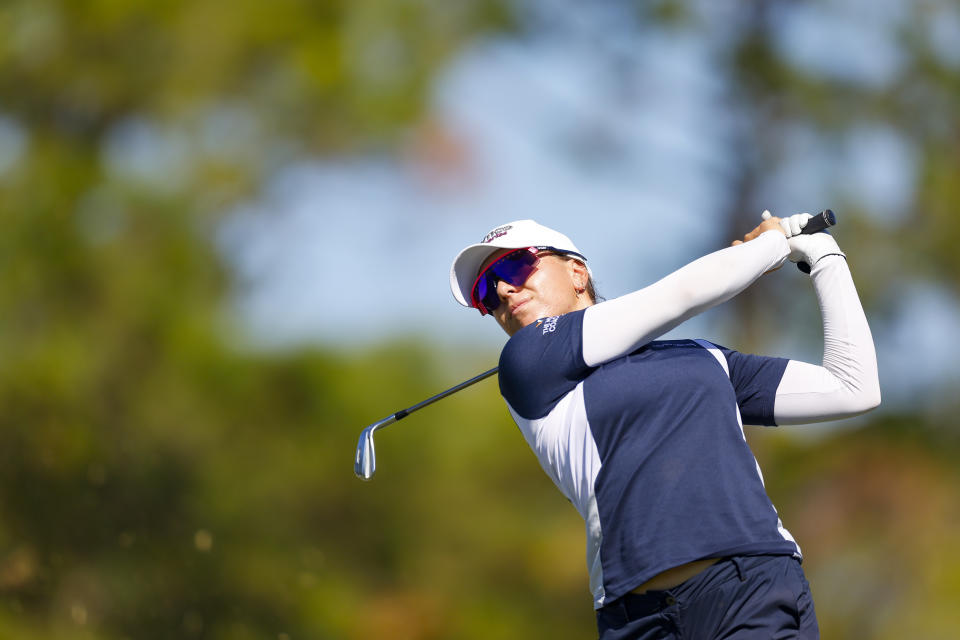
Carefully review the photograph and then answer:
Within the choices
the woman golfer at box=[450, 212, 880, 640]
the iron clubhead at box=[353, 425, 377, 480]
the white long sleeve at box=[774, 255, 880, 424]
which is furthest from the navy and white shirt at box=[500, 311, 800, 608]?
the iron clubhead at box=[353, 425, 377, 480]

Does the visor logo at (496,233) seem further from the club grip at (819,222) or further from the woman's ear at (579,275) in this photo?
the club grip at (819,222)

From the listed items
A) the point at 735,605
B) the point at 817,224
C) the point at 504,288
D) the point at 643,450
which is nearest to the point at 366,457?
the point at 504,288

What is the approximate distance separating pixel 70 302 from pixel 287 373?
2036 millimetres

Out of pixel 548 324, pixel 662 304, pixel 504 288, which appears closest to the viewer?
pixel 662 304

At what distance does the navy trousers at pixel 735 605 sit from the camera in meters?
2.31

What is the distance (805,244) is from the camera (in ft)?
8.93

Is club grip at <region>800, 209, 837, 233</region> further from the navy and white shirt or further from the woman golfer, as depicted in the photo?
the navy and white shirt

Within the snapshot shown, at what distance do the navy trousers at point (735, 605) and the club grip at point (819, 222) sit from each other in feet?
2.66

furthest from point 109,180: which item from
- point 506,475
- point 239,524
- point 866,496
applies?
point 866,496

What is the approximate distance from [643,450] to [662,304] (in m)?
0.30

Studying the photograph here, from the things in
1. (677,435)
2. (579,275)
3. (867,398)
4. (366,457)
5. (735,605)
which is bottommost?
(735,605)

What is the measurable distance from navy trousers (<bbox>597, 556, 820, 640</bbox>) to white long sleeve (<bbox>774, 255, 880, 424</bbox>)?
464 millimetres

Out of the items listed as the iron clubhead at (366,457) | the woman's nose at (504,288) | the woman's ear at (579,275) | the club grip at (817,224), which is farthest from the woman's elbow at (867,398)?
the iron clubhead at (366,457)

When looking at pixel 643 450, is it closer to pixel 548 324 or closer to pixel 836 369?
pixel 548 324
